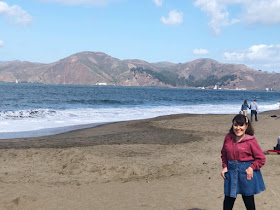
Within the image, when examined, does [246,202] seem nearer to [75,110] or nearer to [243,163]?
[243,163]

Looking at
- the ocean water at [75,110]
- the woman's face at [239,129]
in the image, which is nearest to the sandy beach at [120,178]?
the woman's face at [239,129]

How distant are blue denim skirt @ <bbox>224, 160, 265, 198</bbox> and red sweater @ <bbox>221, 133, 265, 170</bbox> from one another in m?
0.06

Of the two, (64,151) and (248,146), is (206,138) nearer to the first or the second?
(64,151)

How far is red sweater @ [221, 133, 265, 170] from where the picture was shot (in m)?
3.94

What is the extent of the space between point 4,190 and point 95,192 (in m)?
1.72

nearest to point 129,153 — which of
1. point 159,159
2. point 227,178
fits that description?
point 159,159

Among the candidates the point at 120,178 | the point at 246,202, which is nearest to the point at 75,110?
the point at 120,178

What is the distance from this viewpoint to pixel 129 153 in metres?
10.1

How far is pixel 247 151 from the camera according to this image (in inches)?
156

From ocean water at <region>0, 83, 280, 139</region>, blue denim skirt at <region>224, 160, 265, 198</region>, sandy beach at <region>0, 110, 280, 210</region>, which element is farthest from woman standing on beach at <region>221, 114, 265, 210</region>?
ocean water at <region>0, 83, 280, 139</region>

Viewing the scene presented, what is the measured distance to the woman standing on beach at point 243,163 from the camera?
3947 mm

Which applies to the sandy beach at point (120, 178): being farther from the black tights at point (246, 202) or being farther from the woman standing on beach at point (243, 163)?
the woman standing on beach at point (243, 163)

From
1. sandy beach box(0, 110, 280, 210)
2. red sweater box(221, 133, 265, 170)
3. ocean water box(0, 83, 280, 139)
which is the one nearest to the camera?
red sweater box(221, 133, 265, 170)

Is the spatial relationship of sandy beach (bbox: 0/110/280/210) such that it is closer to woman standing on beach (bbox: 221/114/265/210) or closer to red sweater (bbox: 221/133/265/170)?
woman standing on beach (bbox: 221/114/265/210)
